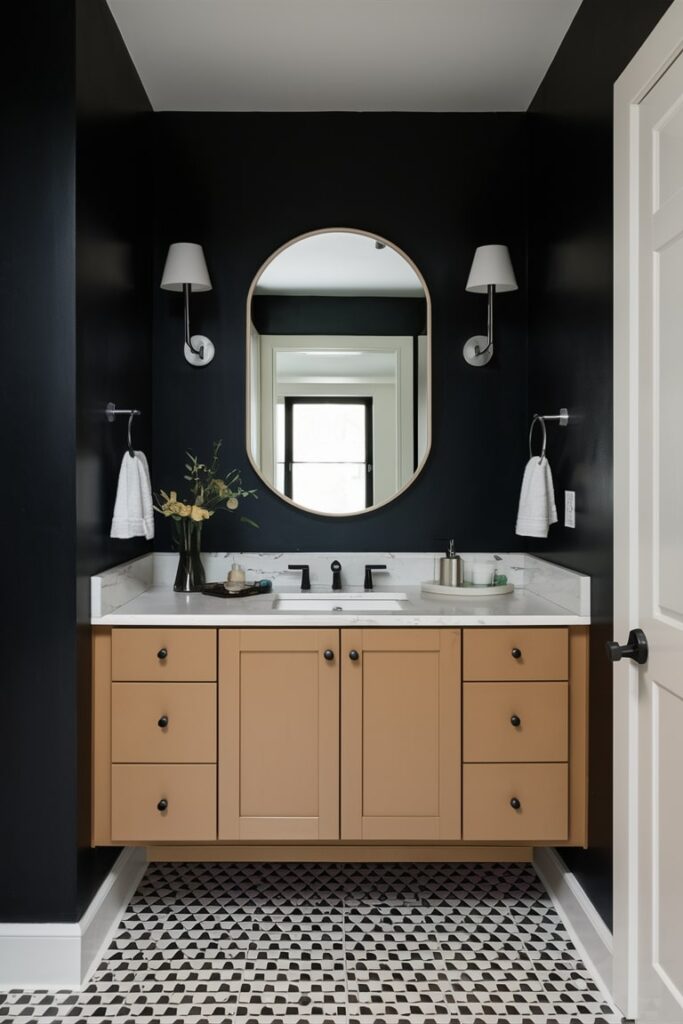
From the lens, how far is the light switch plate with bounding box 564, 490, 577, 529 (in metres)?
2.46

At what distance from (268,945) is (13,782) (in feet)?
2.75

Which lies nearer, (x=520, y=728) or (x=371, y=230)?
(x=520, y=728)

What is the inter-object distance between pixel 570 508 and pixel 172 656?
1.25 metres

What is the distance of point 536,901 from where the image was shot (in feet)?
8.42

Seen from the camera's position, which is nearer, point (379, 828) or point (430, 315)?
point (379, 828)

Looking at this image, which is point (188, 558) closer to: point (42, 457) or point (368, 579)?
point (368, 579)

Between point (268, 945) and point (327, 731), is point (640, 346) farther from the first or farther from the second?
point (268, 945)

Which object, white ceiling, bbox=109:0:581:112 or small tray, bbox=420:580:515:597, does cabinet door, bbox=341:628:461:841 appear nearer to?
small tray, bbox=420:580:515:597

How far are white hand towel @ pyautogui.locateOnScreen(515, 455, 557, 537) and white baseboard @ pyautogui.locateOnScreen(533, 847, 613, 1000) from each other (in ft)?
3.34

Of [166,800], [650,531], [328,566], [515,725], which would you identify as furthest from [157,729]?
[650,531]

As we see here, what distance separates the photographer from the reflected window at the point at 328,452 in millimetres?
2975

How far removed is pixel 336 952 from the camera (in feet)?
Answer: 7.47

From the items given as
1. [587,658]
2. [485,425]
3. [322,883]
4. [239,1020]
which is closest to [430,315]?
[485,425]

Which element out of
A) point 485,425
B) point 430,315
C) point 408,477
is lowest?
point 408,477
